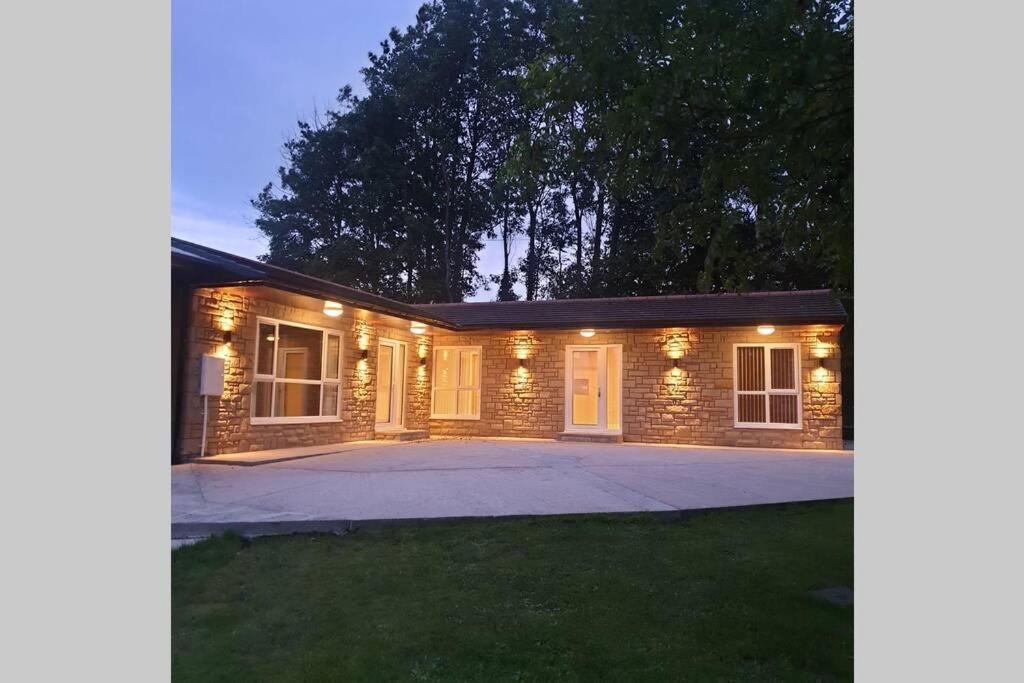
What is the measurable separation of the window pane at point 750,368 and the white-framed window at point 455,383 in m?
5.56

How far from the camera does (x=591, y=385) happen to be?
14359 mm

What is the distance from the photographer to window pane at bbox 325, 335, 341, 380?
11562mm

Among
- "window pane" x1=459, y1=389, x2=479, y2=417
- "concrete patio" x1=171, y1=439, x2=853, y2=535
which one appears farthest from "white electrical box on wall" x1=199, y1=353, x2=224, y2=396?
"window pane" x1=459, y1=389, x2=479, y2=417

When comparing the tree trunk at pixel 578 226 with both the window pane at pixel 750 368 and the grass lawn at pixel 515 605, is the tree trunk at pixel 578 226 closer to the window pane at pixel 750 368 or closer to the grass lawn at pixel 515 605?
the window pane at pixel 750 368

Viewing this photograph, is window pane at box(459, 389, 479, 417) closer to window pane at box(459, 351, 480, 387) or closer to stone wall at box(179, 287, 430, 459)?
window pane at box(459, 351, 480, 387)

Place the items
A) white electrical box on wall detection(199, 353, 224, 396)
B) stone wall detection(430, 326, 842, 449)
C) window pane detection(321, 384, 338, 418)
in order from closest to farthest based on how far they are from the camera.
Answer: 1. white electrical box on wall detection(199, 353, 224, 396)
2. window pane detection(321, 384, 338, 418)
3. stone wall detection(430, 326, 842, 449)

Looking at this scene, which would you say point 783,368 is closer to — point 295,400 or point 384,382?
point 384,382

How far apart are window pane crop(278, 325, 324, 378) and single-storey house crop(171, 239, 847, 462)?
3 cm

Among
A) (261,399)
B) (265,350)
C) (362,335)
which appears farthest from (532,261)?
(261,399)

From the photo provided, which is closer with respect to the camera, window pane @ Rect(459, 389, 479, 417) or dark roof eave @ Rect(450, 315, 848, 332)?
dark roof eave @ Rect(450, 315, 848, 332)

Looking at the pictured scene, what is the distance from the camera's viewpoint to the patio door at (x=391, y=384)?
1341 centimetres
